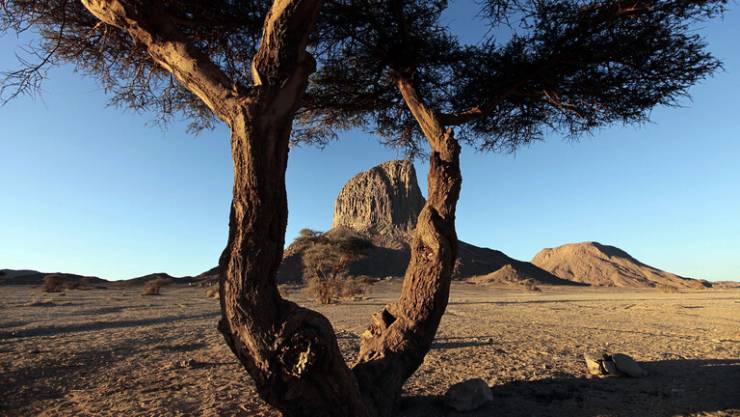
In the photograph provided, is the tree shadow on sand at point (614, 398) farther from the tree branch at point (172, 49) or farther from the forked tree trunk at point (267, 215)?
the tree branch at point (172, 49)

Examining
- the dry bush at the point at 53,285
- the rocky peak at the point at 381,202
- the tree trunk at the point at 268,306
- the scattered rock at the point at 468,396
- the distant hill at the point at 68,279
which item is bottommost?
the scattered rock at the point at 468,396

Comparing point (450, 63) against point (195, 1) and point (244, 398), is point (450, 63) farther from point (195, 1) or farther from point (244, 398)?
point (244, 398)

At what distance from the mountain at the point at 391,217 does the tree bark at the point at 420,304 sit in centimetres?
6713

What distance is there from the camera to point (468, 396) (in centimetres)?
410

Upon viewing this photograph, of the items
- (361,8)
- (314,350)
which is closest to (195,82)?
(314,350)

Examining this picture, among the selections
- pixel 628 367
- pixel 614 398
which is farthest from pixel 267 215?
pixel 628 367

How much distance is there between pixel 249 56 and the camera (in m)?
6.00

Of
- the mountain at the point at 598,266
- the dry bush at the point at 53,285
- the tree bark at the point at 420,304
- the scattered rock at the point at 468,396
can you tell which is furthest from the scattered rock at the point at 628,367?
the mountain at the point at 598,266

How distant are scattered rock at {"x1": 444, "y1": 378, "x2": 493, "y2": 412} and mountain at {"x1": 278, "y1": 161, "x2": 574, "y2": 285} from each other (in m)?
67.2

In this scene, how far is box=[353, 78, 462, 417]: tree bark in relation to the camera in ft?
12.0

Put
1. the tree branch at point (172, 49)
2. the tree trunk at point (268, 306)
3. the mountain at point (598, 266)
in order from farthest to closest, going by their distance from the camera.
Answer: the mountain at point (598, 266) → the tree branch at point (172, 49) → the tree trunk at point (268, 306)

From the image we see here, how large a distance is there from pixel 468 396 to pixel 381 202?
298ft

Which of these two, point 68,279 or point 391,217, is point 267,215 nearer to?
point 68,279

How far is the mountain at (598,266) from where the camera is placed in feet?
299
